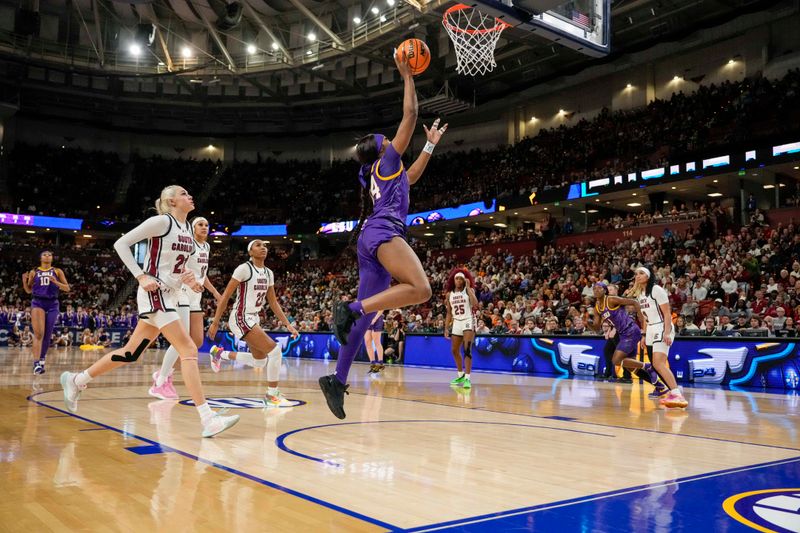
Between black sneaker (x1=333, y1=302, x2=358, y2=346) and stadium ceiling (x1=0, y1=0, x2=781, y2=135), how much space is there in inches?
806

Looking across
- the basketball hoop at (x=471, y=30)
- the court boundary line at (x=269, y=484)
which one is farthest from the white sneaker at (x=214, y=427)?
the basketball hoop at (x=471, y=30)

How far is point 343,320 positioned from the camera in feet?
14.3

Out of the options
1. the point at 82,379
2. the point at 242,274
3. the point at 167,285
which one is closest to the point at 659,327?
the point at 242,274

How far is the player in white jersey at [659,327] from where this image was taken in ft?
25.6

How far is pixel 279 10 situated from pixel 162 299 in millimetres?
29433

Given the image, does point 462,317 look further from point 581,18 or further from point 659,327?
point 581,18

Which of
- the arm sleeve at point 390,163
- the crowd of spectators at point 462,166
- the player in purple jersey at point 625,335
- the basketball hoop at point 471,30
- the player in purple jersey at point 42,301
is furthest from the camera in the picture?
the crowd of spectators at point 462,166

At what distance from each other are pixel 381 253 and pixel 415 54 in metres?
1.76

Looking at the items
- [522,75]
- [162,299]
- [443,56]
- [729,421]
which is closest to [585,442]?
[729,421]

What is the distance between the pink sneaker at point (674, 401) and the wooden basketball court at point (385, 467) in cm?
20

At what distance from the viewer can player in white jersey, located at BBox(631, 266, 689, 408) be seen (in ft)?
25.6

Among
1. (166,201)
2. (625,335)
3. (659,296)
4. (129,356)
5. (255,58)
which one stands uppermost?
(255,58)

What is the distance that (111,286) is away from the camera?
37.2 m

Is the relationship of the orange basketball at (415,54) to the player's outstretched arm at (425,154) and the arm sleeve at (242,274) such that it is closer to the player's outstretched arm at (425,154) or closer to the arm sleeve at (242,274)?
the player's outstretched arm at (425,154)
